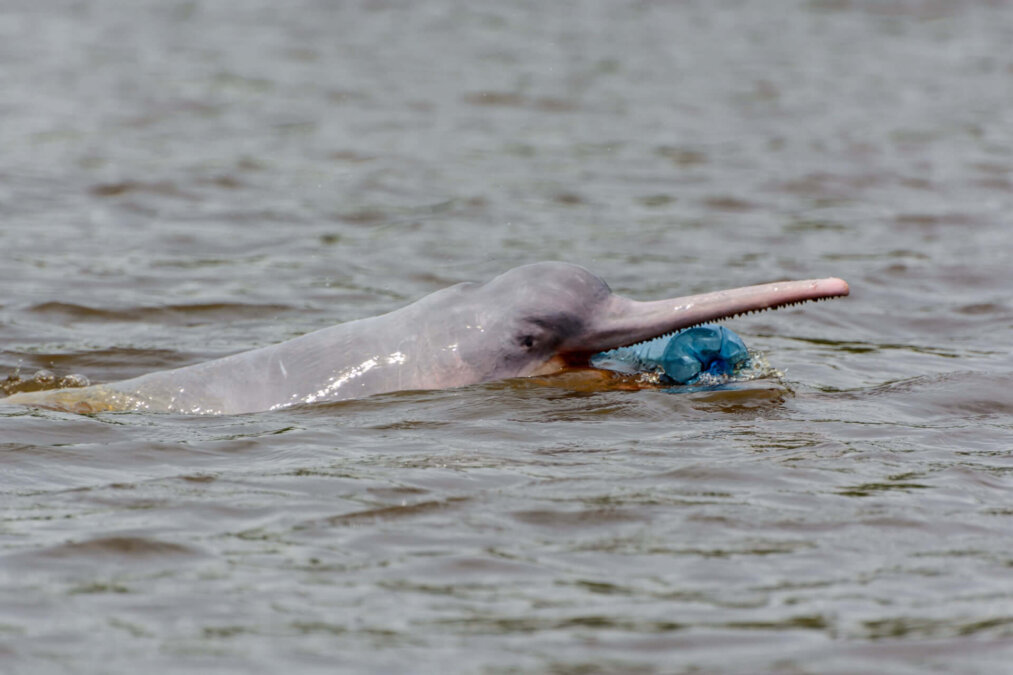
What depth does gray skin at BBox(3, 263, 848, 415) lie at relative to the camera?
25.3ft

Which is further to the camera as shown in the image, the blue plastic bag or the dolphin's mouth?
the blue plastic bag

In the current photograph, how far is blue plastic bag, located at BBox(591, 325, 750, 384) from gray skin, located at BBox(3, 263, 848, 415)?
0.39 metres

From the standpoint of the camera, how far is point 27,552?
5586mm

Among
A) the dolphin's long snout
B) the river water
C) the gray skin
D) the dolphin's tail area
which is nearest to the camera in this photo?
the river water

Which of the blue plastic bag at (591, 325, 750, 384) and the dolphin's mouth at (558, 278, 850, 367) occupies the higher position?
the dolphin's mouth at (558, 278, 850, 367)

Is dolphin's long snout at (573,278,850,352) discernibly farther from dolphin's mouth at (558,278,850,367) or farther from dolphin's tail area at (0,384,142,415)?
dolphin's tail area at (0,384,142,415)

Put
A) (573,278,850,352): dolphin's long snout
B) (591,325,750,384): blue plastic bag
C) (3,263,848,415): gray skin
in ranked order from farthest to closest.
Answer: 1. (591,325,750,384): blue plastic bag
2. (3,263,848,415): gray skin
3. (573,278,850,352): dolphin's long snout

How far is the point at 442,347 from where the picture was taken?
7863 millimetres

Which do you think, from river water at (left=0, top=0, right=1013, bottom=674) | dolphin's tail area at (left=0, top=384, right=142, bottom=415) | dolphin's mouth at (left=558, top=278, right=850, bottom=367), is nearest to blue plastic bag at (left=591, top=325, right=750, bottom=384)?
river water at (left=0, top=0, right=1013, bottom=674)

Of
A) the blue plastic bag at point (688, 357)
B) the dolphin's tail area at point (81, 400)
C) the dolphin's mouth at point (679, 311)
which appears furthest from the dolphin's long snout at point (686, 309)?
the dolphin's tail area at point (81, 400)

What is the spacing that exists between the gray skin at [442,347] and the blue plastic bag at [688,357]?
389 mm

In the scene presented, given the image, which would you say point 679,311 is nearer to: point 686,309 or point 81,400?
point 686,309

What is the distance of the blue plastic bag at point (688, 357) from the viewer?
8.13m

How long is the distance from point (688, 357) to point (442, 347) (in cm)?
127
